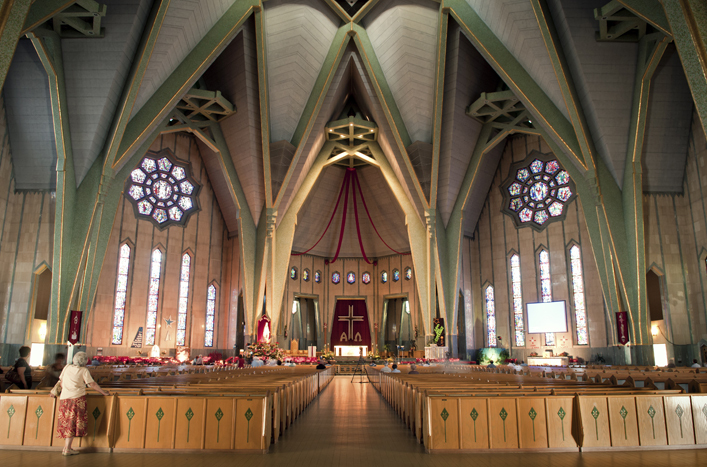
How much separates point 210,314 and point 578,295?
59.9 ft

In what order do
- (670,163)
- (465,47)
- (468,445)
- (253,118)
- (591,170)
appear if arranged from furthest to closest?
(253,118), (465,47), (670,163), (591,170), (468,445)

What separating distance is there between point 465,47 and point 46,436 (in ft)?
62.4

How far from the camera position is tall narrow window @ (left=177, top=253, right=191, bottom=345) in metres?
23.9

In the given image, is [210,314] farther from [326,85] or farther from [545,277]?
[545,277]

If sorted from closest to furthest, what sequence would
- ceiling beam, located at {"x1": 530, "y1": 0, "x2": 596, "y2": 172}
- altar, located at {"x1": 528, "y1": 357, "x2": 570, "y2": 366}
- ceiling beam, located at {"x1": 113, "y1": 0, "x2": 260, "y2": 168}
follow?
1. ceiling beam, located at {"x1": 530, "y1": 0, "x2": 596, "y2": 172}
2. ceiling beam, located at {"x1": 113, "y1": 0, "x2": 260, "y2": 168}
3. altar, located at {"x1": 528, "y1": 357, "x2": 570, "y2": 366}

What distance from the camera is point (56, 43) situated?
1422cm

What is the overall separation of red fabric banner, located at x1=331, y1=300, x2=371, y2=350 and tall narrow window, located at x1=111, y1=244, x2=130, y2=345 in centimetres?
1277

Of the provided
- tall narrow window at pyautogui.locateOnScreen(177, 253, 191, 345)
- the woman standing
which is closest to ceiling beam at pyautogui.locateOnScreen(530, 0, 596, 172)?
the woman standing

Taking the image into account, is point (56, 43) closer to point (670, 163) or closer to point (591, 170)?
point (591, 170)

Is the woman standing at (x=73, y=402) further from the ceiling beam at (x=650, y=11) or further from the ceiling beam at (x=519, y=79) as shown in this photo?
the ceiling beam at (x=519, y=79)

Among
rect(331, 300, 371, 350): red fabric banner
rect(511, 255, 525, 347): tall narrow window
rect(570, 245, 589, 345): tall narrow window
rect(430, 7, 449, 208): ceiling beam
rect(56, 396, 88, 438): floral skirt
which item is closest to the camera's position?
rect(56, 396, 88, 438): floral skirt

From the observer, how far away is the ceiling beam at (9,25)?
6574 mm

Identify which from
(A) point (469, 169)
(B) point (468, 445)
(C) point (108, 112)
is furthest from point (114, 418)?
(A) point (469, 169)

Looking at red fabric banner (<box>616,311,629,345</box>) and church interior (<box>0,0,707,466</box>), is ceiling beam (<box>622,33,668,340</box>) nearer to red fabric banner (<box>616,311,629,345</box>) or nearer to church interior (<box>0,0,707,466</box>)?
church interior (<box>0,0,707,466</box>)
